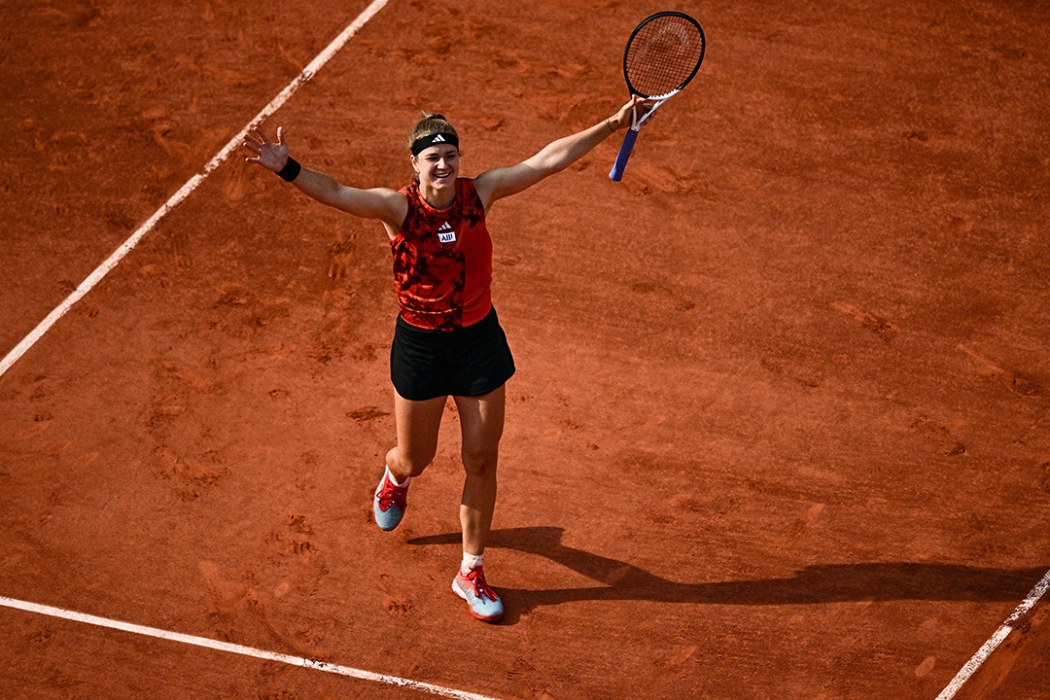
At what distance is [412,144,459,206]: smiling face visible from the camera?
602 centimetres

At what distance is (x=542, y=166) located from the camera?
6.42 m

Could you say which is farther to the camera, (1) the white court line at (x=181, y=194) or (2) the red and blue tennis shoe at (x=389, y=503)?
(1) the white court line at (x=181, y=194)

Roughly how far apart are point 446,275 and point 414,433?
1085 millimetres

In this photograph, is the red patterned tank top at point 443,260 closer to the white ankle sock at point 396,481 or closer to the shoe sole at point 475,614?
the white ankle sock at point 396,481

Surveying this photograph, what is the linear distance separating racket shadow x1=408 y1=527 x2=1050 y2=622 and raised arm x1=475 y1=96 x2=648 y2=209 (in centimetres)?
247

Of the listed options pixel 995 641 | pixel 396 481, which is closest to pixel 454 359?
pixel 396 481

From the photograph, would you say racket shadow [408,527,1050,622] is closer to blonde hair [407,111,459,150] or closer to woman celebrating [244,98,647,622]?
woman celebrating [244,98,647,622]

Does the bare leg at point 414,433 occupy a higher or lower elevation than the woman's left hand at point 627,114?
lower

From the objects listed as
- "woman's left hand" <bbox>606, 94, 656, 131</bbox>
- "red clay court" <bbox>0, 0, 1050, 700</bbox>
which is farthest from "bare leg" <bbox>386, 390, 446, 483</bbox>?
"woman's left hand" <bbox>606, 94, 656, 131</bbox>

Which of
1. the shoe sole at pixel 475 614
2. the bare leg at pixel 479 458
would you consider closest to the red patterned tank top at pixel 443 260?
the bare leg at pixel 479 458

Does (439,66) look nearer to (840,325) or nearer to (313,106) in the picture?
(313,106)

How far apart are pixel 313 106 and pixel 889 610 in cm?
634

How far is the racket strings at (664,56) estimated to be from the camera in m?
7.32

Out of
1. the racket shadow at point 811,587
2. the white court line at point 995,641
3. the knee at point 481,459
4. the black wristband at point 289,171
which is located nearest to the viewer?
the black wristband at point 289,171
